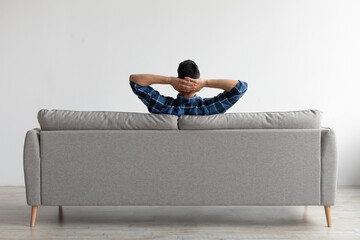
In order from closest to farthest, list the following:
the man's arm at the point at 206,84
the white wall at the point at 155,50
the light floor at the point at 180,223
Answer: the light floor at the point at 180,223 → the man's arm at the point at 206,84 → the white wall at the point at 155,50

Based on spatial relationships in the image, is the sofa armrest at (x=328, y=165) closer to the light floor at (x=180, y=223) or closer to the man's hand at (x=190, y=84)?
the light floor at (x=180, y=223)

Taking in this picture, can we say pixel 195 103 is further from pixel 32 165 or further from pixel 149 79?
pixel 32 165

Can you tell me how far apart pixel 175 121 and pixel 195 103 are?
202 mm

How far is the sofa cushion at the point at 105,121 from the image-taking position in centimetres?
319

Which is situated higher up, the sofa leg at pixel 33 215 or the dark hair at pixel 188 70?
the dark hair at pixel 188 70

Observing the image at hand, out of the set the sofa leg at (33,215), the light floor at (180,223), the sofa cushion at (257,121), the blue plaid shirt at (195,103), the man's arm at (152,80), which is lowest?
the light floor at (180,223)

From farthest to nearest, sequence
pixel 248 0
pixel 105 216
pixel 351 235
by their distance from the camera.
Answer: pixel 248 0, pixel 105 216, pixel 351 235

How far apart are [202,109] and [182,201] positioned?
0.57m

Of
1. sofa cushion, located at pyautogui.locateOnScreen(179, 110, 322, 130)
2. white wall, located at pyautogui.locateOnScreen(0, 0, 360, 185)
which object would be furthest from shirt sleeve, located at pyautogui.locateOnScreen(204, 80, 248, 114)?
white wall, located at pyautogui.locateOnScreen(0, 0, 360, 185)

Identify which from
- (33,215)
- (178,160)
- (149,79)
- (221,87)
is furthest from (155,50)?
(33,215)

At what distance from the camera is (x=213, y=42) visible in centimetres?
512

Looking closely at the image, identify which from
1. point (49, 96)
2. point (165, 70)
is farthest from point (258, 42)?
point (49, 96)

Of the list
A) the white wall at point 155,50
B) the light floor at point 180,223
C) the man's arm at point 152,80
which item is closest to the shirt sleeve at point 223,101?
the man's arm at point 152,80

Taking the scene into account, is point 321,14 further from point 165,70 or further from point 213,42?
point 165,70
